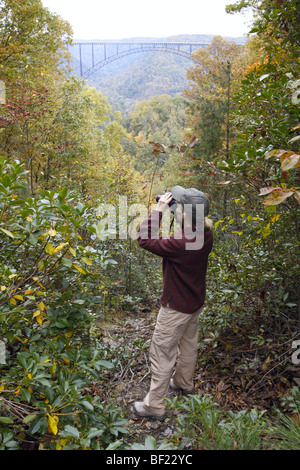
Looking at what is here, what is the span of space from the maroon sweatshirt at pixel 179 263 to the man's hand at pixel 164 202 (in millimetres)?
Result: 45

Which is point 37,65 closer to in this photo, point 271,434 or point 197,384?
point 197,384

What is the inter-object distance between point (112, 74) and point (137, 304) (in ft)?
403

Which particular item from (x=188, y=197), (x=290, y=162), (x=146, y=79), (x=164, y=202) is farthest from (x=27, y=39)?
(x=146, y=79)

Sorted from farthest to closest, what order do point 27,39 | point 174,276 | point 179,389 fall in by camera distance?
1. point 27,39
2. point 179,389
3. point 174,276

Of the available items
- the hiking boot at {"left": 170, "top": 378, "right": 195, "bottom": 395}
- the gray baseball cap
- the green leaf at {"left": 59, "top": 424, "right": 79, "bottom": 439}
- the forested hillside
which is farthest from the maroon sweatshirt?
the green leaf at {"left": 59, "top": 424, "right": 79, "bottom": 439}

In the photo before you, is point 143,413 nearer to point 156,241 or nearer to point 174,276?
point 174,276

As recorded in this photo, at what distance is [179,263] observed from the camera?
221 cm

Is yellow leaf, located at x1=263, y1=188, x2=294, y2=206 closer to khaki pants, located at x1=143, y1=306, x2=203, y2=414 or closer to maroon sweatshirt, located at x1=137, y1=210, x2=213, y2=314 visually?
maroon sweatshirt, located at x1=137, y1=210, x2=213, y2=314

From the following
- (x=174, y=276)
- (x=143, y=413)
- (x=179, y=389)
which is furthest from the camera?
(x=179, y=389)

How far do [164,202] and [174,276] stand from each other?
54 cm

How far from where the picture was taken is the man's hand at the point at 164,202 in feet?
7.43

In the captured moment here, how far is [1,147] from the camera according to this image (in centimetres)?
1112

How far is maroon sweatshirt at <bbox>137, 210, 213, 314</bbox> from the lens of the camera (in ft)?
7.06
